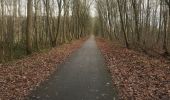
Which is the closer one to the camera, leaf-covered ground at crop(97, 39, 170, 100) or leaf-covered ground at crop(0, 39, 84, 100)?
leaf-covered ground at crop(97, 39, 170, 100)

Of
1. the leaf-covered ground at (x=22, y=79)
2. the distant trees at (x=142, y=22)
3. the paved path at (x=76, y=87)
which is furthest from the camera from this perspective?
the distant trees at (x=142, y=22)

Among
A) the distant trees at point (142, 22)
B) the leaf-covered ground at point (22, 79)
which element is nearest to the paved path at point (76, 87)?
the leaf-covered ground at point (22, 79)

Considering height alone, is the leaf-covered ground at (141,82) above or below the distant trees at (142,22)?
below

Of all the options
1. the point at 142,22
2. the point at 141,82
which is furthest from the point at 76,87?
the point at 142,22

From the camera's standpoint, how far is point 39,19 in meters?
50.0

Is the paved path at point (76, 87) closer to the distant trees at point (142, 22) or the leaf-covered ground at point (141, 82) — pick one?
the leaf-covered ground at point (141, 82)

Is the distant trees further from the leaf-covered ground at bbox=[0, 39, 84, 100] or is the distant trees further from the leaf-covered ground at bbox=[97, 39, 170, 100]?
the leaf-covered ground at bbox=[0, 39, 84, 100]

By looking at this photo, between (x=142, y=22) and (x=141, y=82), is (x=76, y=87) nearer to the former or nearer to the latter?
(x=141, y=82)

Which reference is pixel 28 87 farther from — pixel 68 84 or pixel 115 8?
pixel 115 8

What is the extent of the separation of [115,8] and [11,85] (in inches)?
1555

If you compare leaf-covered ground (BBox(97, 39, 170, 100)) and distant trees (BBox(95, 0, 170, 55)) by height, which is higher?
distant trees (BBox(95, 0, 170, 55))

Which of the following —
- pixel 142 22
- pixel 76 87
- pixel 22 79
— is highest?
pixel 142 22

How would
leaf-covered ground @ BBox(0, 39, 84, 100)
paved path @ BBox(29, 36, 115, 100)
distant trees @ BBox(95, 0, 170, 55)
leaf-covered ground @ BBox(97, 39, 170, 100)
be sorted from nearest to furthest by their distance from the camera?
paved path @ BBox(29, 36, 115, 100)
leaf-covered ground @ BBox(97, 39, 170, 100)
leaf-covered ground @ BBox(0, 39, 84, 100)
distant trees @ BBox(95, 0, 170, 55)

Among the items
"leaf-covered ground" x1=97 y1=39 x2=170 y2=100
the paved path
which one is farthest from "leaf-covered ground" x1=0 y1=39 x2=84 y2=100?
"leaf-covered ground" x1=97 y1=39 x2=170 y2=100
